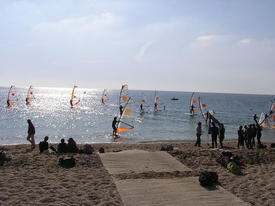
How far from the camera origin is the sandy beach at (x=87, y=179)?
566cm

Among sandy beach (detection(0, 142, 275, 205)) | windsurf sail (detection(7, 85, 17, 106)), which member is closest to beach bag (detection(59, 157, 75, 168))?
sandy beach (detection(0, 142, 275, 205))

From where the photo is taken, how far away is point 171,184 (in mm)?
6625

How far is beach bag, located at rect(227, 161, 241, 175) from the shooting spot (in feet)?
25.5

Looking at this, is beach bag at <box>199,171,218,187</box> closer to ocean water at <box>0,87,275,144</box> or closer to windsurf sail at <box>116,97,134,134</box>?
windsurf sail at <box>116,97,134,134</box>

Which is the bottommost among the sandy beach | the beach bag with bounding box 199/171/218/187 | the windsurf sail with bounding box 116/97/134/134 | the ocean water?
the ocean water

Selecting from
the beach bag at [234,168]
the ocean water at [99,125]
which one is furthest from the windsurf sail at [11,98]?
the beach bag at [234,168]

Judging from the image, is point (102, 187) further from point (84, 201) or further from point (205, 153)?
point (205, 153)

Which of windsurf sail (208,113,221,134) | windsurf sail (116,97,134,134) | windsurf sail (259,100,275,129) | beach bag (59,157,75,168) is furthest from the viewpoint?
windsurf sail (259,100,275,129)

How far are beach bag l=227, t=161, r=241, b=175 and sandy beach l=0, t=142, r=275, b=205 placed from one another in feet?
0.56

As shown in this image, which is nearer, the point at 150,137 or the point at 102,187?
the point at 102,187

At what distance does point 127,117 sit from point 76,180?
10155 mm

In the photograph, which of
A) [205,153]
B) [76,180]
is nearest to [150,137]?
[205,153]

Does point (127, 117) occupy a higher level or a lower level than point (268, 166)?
higher

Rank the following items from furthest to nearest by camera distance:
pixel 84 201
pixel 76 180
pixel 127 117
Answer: pixel 127 117
pixel 76 180
pixel 84 201
